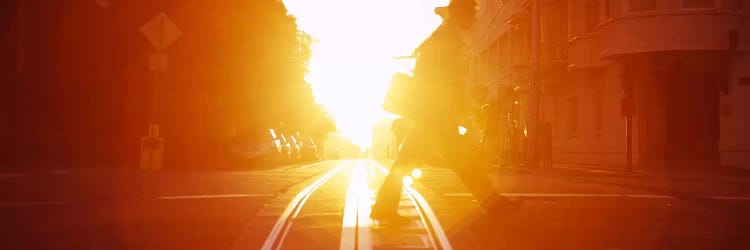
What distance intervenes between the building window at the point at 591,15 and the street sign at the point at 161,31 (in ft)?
56.6

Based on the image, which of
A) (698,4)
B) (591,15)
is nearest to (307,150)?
(591,15)

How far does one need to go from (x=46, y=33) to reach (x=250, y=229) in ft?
75.0

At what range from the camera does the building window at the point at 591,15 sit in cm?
3195

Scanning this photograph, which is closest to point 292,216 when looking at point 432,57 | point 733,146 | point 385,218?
Result: point 385,218

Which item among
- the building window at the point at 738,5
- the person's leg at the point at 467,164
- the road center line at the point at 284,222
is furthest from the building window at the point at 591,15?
the person's leg at the point at 467,164

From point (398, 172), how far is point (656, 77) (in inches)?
897

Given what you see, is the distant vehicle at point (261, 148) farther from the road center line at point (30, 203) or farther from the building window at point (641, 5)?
the road center line at point (30, 203)

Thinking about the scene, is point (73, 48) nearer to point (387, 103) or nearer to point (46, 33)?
point (46, 33)

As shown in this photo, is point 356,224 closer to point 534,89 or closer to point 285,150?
point 534,89

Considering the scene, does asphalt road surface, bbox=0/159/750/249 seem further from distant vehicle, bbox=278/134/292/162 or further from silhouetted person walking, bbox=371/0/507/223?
distant vehicle, bbox=278/134/292/162

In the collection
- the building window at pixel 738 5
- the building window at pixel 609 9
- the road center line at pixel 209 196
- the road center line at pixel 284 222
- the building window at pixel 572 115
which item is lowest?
the road center line at pixel 284 222

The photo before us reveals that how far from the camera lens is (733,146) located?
1029 inches

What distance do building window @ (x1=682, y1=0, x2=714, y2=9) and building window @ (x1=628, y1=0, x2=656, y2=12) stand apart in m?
0.90

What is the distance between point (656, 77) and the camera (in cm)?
2870
